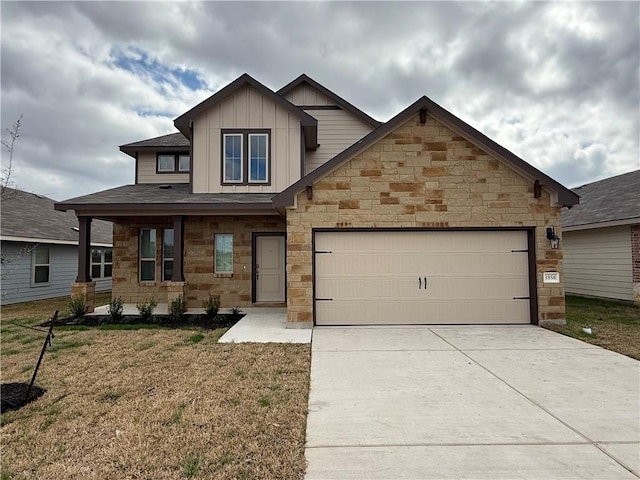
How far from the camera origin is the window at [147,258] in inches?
427

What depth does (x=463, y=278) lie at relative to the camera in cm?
782

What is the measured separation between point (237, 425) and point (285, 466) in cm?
Answer: 82

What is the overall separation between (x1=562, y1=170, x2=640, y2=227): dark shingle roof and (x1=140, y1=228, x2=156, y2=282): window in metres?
15.0

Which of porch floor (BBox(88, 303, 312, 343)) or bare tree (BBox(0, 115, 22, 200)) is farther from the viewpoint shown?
porch floor (BBox(88, 303, 312, 343))

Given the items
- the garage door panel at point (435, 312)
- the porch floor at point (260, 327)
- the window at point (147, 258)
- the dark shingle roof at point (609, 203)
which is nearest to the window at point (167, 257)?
the window at point (147, 258)

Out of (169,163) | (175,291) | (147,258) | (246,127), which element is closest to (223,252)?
(175,291)

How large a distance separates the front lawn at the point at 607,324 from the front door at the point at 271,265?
699cm

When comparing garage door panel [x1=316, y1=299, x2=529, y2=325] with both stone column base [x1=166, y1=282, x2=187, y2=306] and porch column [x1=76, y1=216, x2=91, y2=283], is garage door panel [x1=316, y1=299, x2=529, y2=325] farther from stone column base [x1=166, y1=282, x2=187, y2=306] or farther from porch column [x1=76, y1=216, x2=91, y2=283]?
porch column [x1=76, y1=216, x2=91, y2=283]

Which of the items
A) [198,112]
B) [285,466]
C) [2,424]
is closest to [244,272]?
[198,112]

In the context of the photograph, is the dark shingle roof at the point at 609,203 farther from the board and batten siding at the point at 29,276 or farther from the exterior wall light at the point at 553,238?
the board and batten siding at the point at 29,276

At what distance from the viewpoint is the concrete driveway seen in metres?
2.69

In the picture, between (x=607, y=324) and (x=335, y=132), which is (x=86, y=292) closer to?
(x=335, y=132)

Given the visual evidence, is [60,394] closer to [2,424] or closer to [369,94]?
[2,424]

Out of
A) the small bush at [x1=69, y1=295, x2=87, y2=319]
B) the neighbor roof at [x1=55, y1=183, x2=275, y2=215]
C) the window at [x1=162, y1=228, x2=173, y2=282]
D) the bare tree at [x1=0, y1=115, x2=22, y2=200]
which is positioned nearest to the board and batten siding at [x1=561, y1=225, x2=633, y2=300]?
the neighbor roof at [x1=55, y1=183, x2=275, y2=215]
